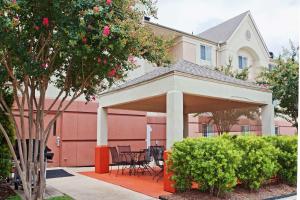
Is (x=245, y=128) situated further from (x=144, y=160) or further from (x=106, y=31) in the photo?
(x=106, y=31)

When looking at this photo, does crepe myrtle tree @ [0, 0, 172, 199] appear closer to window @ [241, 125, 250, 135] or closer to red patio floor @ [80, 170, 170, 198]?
red patio floor @ [80, 170, 170, 198]

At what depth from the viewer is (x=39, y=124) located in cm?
672

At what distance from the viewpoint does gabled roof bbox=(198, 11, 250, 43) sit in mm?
25144

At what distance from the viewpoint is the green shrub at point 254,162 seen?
8.50m

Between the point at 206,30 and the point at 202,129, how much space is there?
12.4m

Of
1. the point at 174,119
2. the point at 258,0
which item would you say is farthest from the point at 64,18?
the point at 174,119

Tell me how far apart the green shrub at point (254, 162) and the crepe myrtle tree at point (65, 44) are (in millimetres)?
3725

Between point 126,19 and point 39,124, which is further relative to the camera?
point 39,124

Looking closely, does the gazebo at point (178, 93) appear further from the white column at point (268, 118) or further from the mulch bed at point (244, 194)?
the mulch bed at point (244, 194)

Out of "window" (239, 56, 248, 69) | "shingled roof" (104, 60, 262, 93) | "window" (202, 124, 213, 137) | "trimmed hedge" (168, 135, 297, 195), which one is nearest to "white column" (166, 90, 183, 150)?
"trimmed hedge" (168, 135, 297, 195)

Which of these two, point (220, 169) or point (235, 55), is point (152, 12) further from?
point (235, 55)

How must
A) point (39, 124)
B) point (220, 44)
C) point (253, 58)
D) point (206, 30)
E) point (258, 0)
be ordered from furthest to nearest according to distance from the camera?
1. point (206, 30)
2. point (253, 58)
3. point (220, 44)
4. point (39, 124)
5. point (258, 0)

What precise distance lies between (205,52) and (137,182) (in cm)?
1506

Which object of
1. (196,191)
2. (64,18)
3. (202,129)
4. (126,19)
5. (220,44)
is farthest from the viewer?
(220,44)
